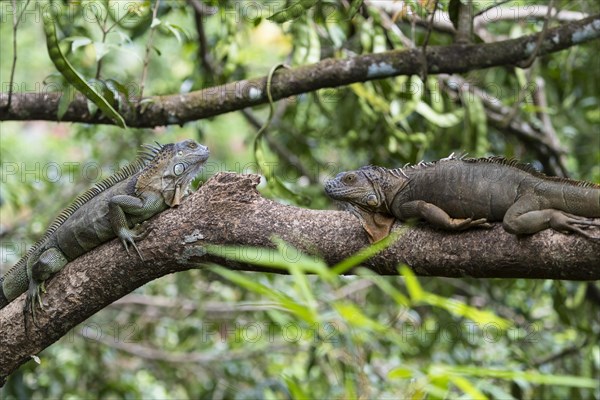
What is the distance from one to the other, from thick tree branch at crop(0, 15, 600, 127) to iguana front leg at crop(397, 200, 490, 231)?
4.20ft

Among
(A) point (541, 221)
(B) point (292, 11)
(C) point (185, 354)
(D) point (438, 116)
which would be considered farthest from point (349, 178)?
(C) point (185, 354)

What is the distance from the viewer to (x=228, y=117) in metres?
13.2

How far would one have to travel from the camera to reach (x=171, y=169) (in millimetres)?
4418

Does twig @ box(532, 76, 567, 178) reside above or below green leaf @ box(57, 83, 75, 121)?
below

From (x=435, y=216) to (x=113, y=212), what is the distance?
163cm

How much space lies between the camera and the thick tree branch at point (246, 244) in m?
3.14

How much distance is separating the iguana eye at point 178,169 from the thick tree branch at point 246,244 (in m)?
0.61

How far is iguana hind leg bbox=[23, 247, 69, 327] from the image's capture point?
3.96 metres

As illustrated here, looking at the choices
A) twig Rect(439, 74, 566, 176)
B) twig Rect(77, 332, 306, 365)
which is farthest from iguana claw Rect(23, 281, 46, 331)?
twig Rect(439, 74, 566, 176)

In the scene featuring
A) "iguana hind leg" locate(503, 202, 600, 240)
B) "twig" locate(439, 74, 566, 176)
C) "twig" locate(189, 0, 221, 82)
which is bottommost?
"twig" locate(439, 74, 566, 176)

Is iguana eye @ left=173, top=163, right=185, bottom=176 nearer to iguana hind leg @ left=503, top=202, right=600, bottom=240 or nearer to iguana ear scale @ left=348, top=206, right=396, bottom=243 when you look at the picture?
iguana ear scale @ left=348, top=206, right=396, bottom=243

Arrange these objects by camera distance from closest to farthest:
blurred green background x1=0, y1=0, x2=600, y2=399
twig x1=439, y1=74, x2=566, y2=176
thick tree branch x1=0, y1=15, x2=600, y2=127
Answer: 1. thick tree branch x1=0, y1=15, x2=600, y2=127
2. blurred green background x1=0, y1=0, x2=600, y2=399
3. twig x1=439, y1=74, x2=566, y2=176

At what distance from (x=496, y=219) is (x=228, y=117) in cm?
1003

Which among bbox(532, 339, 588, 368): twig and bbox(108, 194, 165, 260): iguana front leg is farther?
bbox(532, 339, 588, 368): twig
